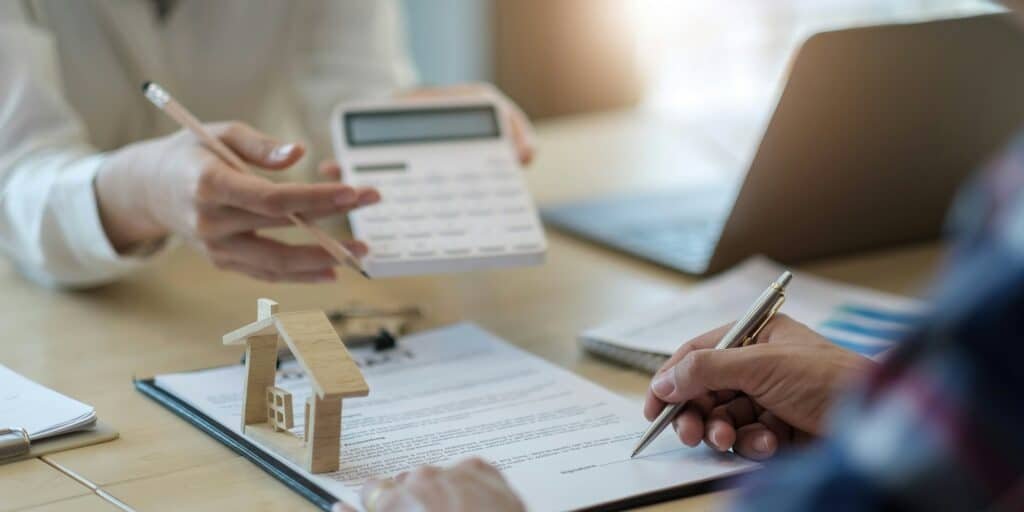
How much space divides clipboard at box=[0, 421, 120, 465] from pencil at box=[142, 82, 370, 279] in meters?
0.25

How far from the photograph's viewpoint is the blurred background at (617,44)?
2.78 m

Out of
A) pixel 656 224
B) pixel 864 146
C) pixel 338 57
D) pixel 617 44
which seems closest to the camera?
pixel 864 146

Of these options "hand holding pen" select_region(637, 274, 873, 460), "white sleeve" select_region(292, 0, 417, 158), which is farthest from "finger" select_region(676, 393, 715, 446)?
"white sleeve" select_region(292, 0, 417, 158)

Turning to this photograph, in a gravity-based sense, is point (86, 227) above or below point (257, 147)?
below

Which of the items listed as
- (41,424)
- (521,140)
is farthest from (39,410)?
(521,140)

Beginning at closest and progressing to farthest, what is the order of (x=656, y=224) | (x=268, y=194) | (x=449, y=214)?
(x=268, y=194), (x=449, y=214), (x=656, y=224)

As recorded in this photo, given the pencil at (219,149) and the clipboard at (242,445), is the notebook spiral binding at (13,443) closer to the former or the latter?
the clipboard at (242,445)

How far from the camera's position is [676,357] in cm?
83

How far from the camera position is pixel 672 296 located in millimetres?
1181

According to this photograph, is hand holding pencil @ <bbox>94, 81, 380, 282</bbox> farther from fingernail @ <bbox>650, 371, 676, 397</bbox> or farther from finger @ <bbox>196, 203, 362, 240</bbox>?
fingernail @ <bbox>650, 371, 676, 397</bbox>

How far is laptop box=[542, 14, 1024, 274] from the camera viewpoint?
46.3 inches

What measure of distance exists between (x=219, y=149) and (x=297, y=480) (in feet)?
1.24

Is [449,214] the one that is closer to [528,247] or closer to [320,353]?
[528,247]

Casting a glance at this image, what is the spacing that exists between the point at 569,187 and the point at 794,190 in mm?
461
